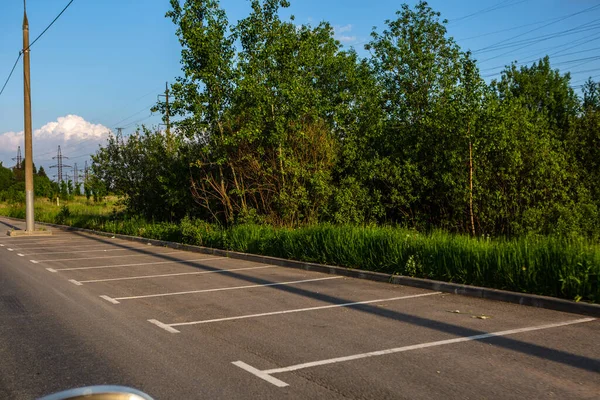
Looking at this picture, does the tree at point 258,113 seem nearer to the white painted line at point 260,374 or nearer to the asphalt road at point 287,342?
A: the asphalt road at point 287,342

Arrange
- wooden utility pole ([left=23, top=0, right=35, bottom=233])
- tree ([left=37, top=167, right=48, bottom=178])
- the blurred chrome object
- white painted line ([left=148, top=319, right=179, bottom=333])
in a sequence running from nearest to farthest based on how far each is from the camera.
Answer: the blurred chrome object, white painted line ([left=148, top=319, right=179, bottom=333]), wooden utility pole ([left=23, top=0, right=35, bottom=233]), tree ([left=37, top=167, right=48, bottom=178])

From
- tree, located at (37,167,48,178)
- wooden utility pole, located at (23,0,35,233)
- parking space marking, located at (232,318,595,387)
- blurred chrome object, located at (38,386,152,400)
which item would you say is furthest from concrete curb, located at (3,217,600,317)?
tree, located at (37,167,48,178)

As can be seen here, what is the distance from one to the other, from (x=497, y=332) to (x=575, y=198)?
525 inches

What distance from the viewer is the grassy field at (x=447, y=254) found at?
866 cm

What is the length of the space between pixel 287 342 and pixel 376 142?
47.1 ft

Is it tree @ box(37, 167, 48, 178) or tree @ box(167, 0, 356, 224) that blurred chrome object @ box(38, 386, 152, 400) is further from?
tree @ box(37, 167, 48, 178)

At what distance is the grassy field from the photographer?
28.4 ft

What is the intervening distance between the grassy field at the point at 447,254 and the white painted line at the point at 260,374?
5077mm

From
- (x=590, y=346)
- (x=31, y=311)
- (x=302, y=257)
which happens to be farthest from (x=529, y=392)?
(x=302, y=257)

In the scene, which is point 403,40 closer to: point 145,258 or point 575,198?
point 575,198

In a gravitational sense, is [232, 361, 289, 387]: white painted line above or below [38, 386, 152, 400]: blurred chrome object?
below

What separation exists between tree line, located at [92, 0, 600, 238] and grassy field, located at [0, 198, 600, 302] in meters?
2.71

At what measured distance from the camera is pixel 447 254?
10.6 metres

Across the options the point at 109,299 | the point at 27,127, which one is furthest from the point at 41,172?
the point at 109,299
